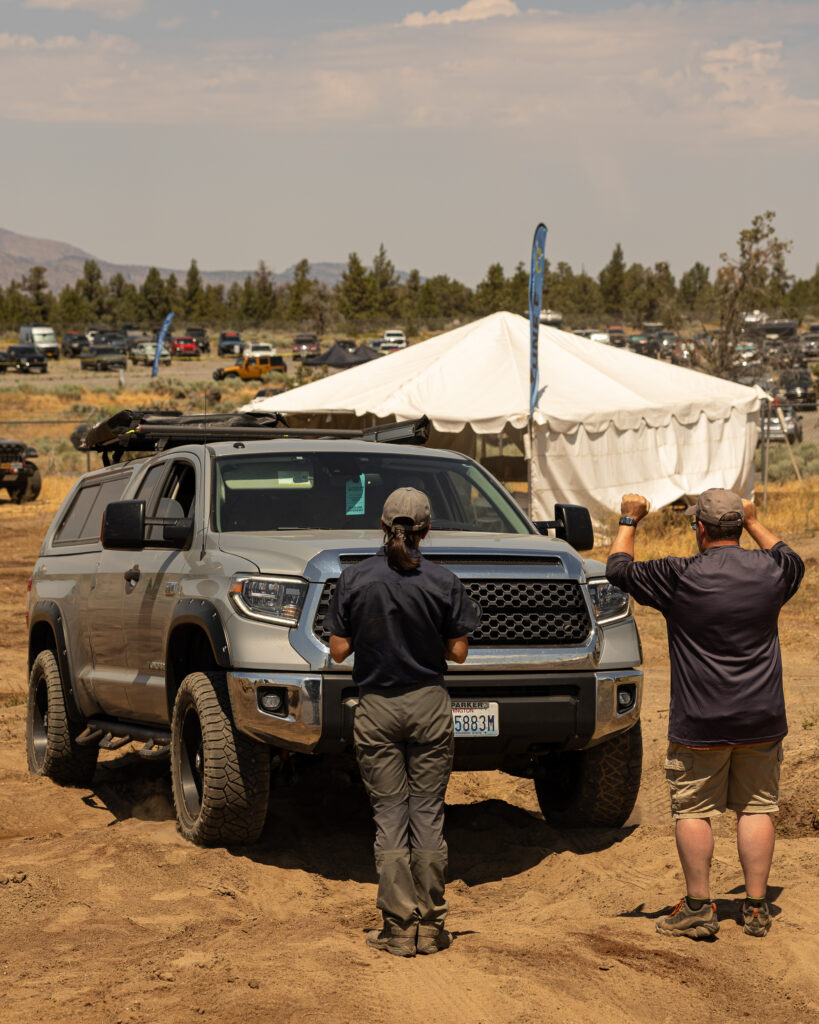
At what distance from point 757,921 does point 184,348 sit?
85.2m

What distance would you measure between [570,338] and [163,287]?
3884 inches

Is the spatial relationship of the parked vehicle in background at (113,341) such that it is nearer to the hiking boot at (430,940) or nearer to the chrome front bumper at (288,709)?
the chrome front bumper at (288,709)

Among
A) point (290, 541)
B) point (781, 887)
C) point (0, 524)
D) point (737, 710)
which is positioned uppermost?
point (290, 541)

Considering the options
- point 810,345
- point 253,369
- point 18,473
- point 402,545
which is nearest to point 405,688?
point 402,545

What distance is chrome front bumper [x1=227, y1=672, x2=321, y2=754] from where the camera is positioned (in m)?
6.10

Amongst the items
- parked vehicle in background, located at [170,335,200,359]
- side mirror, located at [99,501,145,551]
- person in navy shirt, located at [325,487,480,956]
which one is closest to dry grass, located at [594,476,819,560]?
side mirror, located at [99,501,145,551]

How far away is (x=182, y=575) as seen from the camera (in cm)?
712

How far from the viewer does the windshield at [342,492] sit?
24.5 ft

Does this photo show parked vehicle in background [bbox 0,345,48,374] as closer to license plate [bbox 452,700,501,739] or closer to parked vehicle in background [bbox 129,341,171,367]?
parked vehicle in background [bbox 129,341,171,367]

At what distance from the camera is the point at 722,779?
546 cm

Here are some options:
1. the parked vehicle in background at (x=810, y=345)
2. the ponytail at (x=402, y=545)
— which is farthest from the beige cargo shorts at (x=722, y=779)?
the parked vehicle in background at (x=810, y=345)

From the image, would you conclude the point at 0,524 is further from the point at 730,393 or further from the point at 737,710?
the point at 737,710

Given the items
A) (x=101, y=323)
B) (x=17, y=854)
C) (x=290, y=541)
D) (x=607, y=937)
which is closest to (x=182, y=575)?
(x=290, y=541)

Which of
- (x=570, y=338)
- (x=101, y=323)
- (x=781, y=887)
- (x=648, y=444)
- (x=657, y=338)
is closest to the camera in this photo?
(x=781, y=887)
